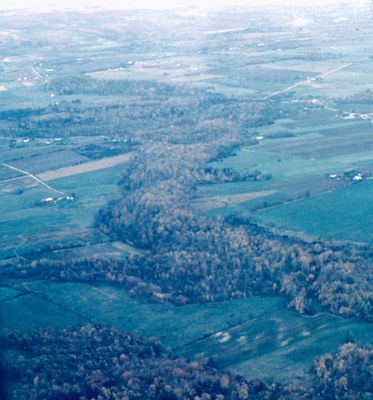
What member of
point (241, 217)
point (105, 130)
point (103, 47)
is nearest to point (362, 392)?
point (241, 217)

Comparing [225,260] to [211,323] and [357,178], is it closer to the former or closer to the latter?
[211,323]

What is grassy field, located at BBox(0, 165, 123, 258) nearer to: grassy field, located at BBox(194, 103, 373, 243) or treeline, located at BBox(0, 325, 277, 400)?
grassy field, located at BBox(194, 103, 373, 243)

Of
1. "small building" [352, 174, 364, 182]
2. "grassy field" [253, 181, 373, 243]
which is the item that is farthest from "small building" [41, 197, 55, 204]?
"small building" [352, 174, 364, 182]

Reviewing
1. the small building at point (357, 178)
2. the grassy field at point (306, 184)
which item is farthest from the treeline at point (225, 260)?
the small building at point (357, 178)

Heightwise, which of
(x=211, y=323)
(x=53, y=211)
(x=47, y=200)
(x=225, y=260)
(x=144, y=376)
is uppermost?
(x=47, y=200)

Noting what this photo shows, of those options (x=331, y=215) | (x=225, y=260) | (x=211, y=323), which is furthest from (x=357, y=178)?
(x=211, y=323)
